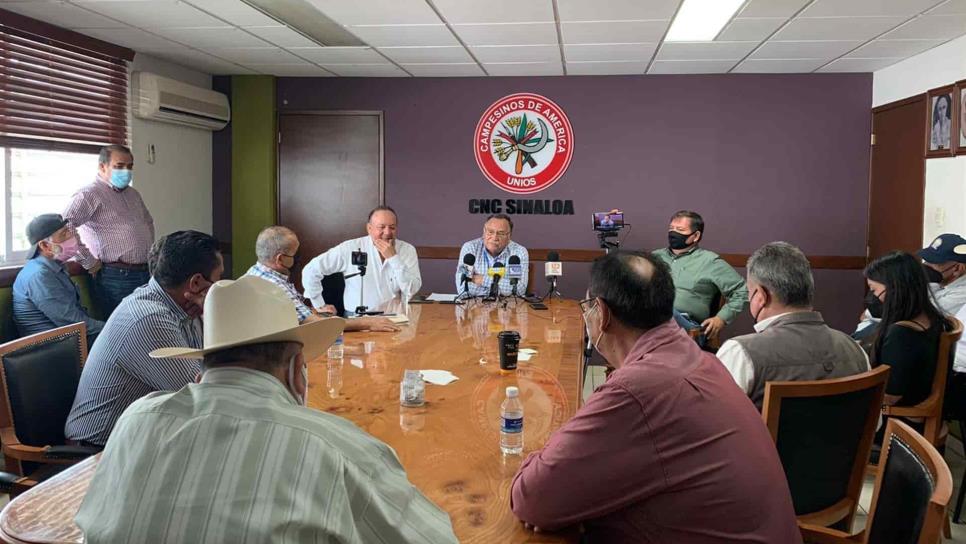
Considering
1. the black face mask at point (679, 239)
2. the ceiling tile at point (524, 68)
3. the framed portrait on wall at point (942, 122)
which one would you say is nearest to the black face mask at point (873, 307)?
the black face mask at point (679, 239)

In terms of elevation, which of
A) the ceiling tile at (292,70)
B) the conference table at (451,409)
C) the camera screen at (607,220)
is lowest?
the conference table at (451,409)

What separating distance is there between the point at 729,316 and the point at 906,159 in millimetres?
2103

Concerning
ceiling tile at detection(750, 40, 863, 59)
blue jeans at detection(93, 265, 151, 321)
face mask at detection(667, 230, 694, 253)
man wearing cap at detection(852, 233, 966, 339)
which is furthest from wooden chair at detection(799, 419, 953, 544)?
blue jeans at detection(93, 265, 151, 321)

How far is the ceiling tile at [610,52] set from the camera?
525 centimetres

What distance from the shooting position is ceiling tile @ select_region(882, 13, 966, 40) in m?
4.32

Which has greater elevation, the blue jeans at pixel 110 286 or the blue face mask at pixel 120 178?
the blue face mask at pixel 120 178

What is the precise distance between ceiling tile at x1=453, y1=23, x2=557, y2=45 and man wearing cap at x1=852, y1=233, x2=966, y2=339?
97.7 inches

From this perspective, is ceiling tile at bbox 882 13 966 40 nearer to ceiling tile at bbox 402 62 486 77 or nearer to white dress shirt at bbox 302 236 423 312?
ceiling tile at bbox 402 62 486 77

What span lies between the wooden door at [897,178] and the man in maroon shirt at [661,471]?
4.64 metres

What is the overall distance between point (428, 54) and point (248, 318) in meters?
4.51

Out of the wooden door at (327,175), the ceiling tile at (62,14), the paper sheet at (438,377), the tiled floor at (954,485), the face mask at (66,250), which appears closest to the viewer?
the paper sheet at (438,377)

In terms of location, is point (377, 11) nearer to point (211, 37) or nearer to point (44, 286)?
point (211, 37)

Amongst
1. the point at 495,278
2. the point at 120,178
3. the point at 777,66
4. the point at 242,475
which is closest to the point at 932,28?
the point at 777,66

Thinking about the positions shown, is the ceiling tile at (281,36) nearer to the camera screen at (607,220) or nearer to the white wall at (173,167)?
the white wall at (173,167)
